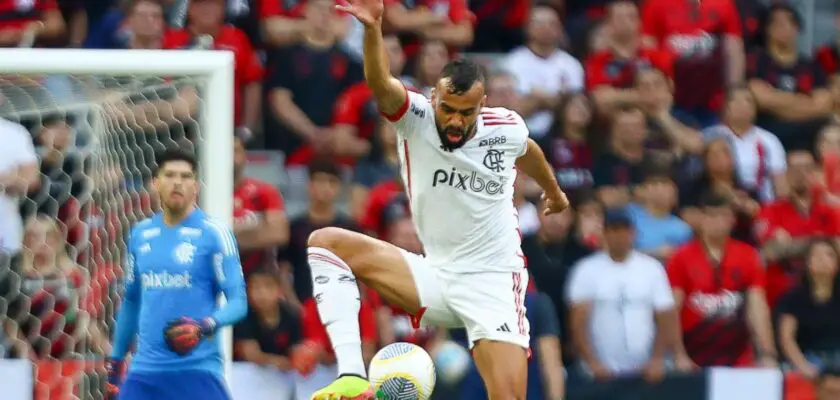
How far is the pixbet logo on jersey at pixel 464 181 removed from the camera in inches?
296

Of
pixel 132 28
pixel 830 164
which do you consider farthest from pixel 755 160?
pixel 132 28

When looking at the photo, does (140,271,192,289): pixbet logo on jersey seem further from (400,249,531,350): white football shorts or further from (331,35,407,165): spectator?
(331,35,407,165): spectator

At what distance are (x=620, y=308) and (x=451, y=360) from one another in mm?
1367

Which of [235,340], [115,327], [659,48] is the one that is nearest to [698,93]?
[659,48]

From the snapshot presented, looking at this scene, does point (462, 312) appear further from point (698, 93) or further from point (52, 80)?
point (698, 93)

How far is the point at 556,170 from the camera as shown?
11.6 metres

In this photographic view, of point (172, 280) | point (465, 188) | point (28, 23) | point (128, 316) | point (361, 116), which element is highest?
point (465, 188)

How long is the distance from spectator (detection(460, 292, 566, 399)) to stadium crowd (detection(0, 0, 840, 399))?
0.05 ft

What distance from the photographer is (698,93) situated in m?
12.8

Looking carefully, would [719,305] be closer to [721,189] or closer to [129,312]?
[721,189]

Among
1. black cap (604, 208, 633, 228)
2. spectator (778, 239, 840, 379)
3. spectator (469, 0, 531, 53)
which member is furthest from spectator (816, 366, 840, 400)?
spectator (469, 0, 531, 53)

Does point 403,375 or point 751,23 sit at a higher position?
point 751,23

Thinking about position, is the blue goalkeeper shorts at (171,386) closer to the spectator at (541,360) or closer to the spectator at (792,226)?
the spectator at (541,360)

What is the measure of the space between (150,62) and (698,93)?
18.6 ft
